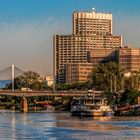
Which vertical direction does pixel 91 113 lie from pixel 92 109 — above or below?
below

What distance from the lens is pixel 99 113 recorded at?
146500 millimetres

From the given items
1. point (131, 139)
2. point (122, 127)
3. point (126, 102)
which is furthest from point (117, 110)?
point (131, 139)

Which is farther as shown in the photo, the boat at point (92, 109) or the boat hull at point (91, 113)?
the boat at point (92, 109)

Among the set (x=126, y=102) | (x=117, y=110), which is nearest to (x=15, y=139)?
(x=117, y=110)

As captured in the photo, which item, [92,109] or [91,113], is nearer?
[91,113]

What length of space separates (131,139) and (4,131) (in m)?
20.9

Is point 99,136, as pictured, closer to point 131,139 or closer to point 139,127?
point 131,139

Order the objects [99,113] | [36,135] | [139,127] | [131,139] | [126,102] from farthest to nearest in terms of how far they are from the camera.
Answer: [126,102] < [99,113] < [139,127] < [36,135] < [131,139]

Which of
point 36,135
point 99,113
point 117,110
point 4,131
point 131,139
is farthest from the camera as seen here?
point 117,110

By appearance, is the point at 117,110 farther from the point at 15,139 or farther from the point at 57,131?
the point at 15,139

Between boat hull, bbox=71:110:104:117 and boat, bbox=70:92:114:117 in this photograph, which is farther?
boat, bbox=70:92:114:117

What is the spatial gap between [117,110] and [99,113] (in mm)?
10601

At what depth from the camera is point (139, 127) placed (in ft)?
337

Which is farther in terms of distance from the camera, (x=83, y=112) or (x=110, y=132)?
(x=83, y=112)
